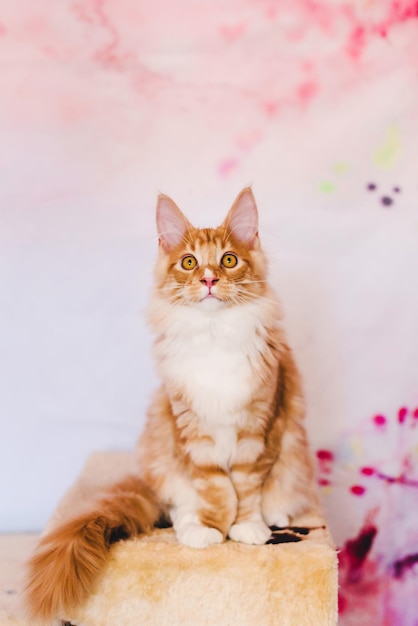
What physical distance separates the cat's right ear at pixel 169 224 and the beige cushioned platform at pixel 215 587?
0.63 meters

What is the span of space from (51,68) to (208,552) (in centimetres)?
139

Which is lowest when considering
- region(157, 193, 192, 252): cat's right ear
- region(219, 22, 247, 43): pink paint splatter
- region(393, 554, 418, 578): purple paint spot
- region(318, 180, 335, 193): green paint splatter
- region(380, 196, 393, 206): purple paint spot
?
region(393, 554, 418, 578): purple paint spot

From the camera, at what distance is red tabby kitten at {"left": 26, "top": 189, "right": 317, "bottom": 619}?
1345 mm

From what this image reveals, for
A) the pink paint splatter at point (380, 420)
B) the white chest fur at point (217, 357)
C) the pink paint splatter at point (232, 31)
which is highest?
the pink paint splatter at point (232, 31)

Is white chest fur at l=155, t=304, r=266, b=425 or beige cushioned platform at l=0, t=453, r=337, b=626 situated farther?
white chest fur at l=155, t=304, r=266, b=425

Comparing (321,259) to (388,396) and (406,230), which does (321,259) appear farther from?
(388,396)

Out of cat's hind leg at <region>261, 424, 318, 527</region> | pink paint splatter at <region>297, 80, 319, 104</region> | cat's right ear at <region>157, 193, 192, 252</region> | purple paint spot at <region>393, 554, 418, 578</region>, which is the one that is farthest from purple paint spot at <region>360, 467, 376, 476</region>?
pink paint splatter at <region>297, 80, 319, 104</region>

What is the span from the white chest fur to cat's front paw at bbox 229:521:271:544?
0.72 feet

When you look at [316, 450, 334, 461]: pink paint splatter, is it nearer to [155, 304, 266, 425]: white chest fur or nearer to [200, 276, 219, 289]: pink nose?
[155, 304, 266, 425]: white chest fur

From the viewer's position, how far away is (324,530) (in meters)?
1.42

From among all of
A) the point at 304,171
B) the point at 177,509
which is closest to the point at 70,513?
the point at 177,509

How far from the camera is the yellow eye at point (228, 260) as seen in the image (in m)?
1.36

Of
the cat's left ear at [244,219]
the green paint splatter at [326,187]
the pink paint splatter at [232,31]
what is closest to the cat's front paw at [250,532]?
the cat's left ear at [244,219]

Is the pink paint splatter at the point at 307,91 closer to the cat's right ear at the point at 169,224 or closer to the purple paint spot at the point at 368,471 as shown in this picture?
the cat's right ear at the point at 169,224
